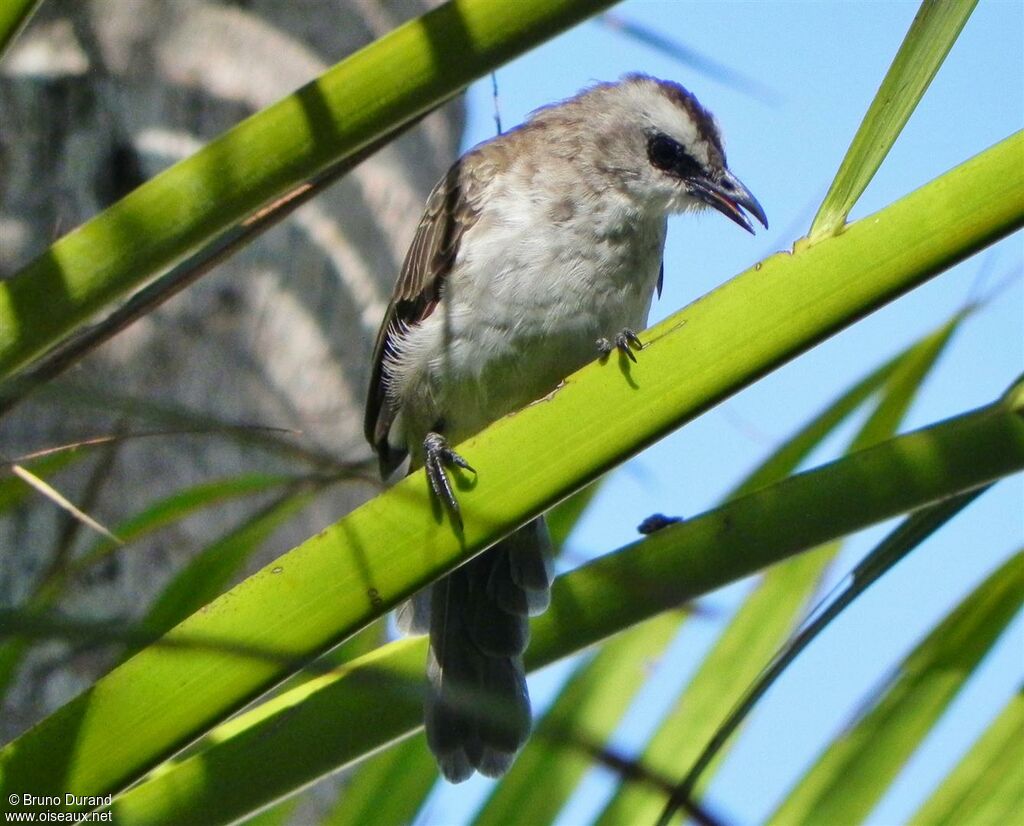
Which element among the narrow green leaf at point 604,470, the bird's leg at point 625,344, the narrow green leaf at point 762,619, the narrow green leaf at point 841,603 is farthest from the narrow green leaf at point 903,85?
the narrow green leaf at point 762,619

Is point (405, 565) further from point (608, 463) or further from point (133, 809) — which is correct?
point (133, 809)

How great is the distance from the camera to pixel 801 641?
1479 mm

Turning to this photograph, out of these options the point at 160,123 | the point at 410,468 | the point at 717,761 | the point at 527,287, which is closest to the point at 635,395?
the point at 717,761

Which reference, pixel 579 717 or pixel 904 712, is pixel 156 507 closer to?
pixel 579 717

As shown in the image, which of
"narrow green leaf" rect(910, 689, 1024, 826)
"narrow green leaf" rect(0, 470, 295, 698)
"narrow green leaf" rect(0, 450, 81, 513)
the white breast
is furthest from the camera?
the white breast

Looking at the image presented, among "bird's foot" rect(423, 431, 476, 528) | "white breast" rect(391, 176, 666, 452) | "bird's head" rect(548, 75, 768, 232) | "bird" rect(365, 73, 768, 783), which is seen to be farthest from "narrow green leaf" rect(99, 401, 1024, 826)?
"bird's head" rect(548, 75, 768, 232)

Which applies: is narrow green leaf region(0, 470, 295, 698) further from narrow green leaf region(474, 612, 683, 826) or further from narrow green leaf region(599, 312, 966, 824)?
narrow green leaf region(599, 312, 966, 824)

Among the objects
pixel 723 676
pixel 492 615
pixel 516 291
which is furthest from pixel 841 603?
pixel 516 291

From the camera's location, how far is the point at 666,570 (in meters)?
1.57

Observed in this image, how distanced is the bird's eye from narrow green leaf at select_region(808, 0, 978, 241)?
2161 millimetres

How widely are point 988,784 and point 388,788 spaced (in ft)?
3.00

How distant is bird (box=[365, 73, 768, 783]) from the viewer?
9.75 ft

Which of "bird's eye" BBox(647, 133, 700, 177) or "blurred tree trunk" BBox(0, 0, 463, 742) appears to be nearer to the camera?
"blurred tree trunk" BBox(0, 0, 463, 742)

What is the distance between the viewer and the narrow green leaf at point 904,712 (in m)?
1.78
